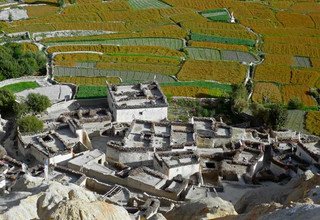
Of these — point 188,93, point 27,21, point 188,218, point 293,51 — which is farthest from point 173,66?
point 188,218

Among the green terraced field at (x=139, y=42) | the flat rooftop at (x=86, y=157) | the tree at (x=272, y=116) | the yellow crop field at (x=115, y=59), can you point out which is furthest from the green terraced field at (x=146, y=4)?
the flat rooftop at (x=86, y=157)

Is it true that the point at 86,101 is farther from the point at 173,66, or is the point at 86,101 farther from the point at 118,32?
the point at 118,32

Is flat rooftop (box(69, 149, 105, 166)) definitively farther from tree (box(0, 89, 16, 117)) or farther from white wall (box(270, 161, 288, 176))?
tree (box(0, 89, 16, 117))

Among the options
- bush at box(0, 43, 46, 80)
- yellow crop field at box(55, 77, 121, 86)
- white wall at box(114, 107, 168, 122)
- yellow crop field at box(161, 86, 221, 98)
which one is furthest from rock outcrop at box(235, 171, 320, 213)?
bush at box(0, 43, 46, 80)

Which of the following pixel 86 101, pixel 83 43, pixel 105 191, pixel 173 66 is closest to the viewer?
pixel 105 191

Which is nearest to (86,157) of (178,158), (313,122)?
(178,158)

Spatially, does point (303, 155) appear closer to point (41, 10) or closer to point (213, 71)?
point (213, 71)
